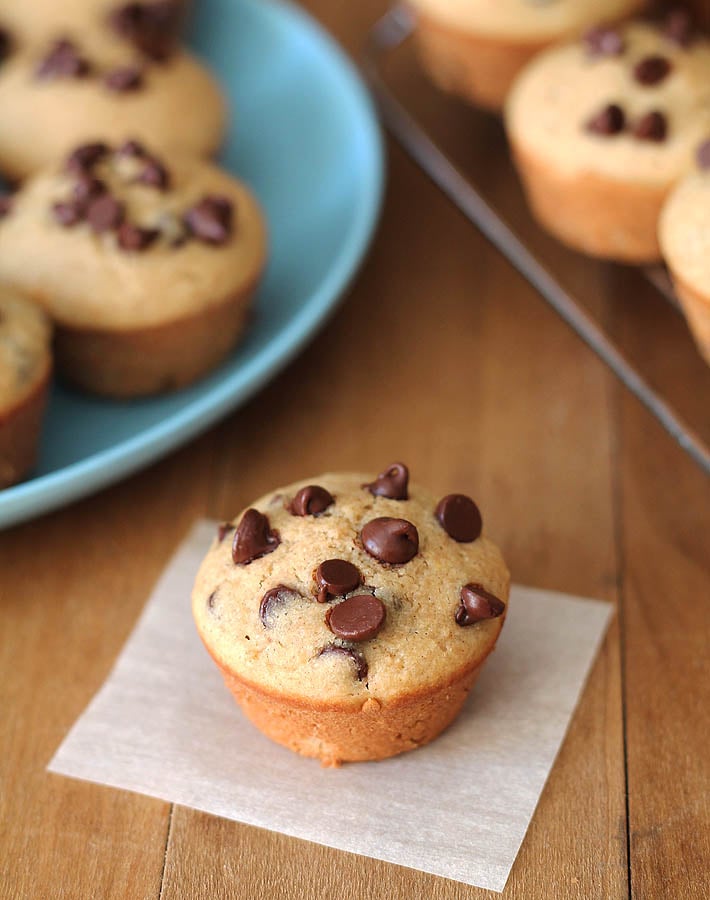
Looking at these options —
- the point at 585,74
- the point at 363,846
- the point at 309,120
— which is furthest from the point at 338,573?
the point at 309,120

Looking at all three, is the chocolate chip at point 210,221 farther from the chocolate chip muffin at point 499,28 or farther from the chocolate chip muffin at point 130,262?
the chocolate chip muffin at point 499,28

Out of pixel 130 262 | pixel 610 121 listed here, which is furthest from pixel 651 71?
pixel 130 262

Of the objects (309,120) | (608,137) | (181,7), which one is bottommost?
(309,120)

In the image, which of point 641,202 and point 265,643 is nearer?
point 265,643

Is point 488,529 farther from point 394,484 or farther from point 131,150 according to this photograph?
point 131,150

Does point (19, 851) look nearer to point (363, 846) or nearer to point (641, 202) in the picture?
point (363, 846)

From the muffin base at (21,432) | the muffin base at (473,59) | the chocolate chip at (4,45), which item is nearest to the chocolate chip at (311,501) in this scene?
the muffin base at (21,432)
